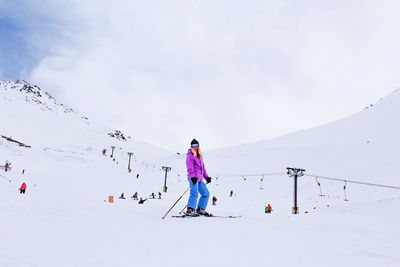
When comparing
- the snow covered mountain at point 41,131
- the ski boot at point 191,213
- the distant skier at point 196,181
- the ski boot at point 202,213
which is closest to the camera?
the ski boot at point 191,213

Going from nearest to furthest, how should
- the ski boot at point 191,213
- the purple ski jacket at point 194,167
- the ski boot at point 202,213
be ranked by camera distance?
the ski boot at point 191,213
the ski boot at point 202,213
the purple ski jacket at point 194,167

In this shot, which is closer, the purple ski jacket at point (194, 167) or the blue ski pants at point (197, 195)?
the blue ski pants at point (197, 195)

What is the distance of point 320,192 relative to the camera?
37.7 metres

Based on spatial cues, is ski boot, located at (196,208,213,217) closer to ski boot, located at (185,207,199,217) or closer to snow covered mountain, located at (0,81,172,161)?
ski boot, located at (185,207,199,217)

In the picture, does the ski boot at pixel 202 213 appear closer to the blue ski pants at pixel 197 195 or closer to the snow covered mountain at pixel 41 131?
the blue ski pants at pixel 197 195

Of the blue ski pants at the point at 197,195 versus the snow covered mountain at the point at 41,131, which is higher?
the snow covered mountain at the point at 41,131

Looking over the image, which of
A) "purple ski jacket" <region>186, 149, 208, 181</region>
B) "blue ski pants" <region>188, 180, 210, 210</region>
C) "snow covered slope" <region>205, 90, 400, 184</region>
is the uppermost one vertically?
"snow covered slope" <region>205, 90, 400, 184</region>

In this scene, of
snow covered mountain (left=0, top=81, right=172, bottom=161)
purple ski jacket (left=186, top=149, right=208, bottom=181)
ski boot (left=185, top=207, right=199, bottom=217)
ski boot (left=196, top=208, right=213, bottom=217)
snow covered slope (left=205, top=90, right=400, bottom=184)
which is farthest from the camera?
snow covered mountain (left=0, top=81, right=172, bottom=161)

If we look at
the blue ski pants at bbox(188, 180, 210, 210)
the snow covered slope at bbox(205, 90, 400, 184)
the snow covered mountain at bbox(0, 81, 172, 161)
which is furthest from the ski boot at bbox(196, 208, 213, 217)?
the snow covered mountain at bbox(0, 81, 172, 161)

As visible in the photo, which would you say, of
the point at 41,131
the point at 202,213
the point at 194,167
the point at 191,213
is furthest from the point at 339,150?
the point at 41,131

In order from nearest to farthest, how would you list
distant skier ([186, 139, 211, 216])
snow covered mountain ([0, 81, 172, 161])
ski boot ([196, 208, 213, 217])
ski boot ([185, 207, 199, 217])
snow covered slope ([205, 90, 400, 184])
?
ski boot ([185, 207, 199, 217]), ski boot ([196, 208, 213, 217]), distant skier ([186, 139, 211, 216]), snow covered slope ([205, 90, 400, 184]), snow covered mountain ([0, 81, 172, 161])

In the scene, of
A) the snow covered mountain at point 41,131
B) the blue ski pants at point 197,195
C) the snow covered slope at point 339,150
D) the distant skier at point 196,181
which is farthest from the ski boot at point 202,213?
the snow covered mountain at point 41,131

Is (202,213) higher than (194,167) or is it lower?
lower

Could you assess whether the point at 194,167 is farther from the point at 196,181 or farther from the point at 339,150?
the point at 339,150
